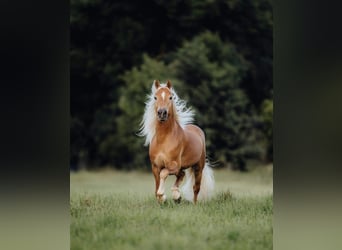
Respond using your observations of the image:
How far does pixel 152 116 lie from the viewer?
5.41m

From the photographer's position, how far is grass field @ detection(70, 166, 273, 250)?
4953mm

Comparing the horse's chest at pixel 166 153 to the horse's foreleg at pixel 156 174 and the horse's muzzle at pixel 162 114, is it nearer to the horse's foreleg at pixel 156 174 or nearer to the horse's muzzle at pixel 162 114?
the horse's foreleg at pixel 156 174

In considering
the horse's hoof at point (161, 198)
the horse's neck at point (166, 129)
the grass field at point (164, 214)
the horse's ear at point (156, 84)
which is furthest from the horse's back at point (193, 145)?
the horse's ear at point (156, 84)

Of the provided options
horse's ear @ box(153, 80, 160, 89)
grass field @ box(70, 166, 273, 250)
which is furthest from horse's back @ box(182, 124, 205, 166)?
horse's ear @ box(153, 80, 160, 89)

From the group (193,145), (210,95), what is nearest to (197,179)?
(193,145)

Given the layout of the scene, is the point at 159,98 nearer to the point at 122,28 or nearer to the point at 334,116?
the point at 122,28

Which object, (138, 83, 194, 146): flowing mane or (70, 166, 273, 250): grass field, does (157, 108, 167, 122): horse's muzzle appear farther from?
(70, 166, 273, 250): grass field

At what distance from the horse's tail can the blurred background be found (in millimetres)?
135

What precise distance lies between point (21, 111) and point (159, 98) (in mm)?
1282

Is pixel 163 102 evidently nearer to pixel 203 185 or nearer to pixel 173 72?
pixel 173 72

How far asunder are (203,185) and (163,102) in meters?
0.83

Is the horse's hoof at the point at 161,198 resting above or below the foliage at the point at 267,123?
below

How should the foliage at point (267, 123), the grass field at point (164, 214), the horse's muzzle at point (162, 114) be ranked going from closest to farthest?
the grass field at point (164, 214)
the horse's muzzle at point (162, 114)
the foliage at point (267, 123)

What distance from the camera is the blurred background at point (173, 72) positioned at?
17.7 feet
